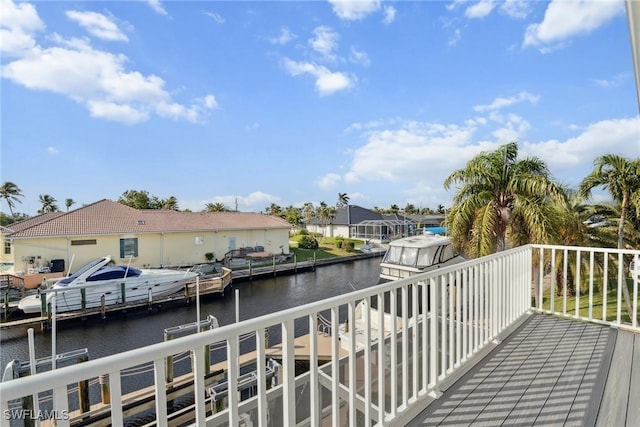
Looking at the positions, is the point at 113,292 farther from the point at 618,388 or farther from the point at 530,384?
the point at 618,388

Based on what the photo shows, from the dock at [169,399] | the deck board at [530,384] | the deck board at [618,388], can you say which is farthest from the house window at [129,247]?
the deck board at [618,388]

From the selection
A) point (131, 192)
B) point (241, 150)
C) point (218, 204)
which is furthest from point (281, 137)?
point (131, 192)

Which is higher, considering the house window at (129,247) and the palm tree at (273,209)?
the palm tree at (273,209)

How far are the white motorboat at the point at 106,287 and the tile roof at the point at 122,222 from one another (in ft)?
13.7

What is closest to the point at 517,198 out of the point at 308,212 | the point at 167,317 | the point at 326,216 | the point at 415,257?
the point at 415,257

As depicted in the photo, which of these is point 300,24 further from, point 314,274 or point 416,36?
point 314,274

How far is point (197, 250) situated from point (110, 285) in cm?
743

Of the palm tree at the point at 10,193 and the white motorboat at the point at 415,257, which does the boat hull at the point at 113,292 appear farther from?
the palm tree at the point at 10,193

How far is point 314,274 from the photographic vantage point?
65.6ft

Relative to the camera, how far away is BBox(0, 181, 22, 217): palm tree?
32409mm

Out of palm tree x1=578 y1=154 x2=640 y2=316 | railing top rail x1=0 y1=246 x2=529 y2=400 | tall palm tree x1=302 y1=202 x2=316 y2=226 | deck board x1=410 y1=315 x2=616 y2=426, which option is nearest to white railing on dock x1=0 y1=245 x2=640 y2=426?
railing top rail x1=0 y1=246 x2=529 y2=400

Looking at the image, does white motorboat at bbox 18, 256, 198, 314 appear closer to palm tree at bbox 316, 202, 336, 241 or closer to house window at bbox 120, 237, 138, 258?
house window at bbox 120, 237, 138, 258

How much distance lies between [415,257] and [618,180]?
18.7ft

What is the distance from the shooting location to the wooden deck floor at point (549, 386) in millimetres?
2039
